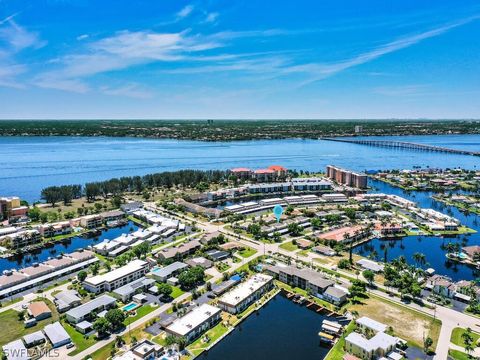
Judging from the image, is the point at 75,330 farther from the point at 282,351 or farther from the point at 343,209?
the point at 343,209

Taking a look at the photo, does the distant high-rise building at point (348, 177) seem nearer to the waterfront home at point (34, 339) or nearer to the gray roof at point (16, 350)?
the waterfront home at point (34, 339)

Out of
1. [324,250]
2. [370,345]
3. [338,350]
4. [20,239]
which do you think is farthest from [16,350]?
[324,250]

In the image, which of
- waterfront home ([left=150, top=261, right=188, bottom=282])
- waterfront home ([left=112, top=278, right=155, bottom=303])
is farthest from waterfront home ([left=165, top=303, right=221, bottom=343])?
waterfront home ([left=150, top=261, right=188, bottom=282])

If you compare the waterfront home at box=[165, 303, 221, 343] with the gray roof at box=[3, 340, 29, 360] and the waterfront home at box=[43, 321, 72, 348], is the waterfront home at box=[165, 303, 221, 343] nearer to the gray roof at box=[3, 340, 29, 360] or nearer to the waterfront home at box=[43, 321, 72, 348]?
the waterfront home at box=[43, 321, 72, 348]

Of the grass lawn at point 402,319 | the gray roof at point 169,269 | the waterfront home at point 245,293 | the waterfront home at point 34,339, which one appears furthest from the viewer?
the gray roof at point 169,269

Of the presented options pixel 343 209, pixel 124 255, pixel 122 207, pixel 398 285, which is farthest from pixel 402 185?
pixel 124 255

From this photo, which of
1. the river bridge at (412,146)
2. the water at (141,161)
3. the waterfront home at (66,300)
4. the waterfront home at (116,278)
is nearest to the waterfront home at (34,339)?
the waterfront home at (66,300)
